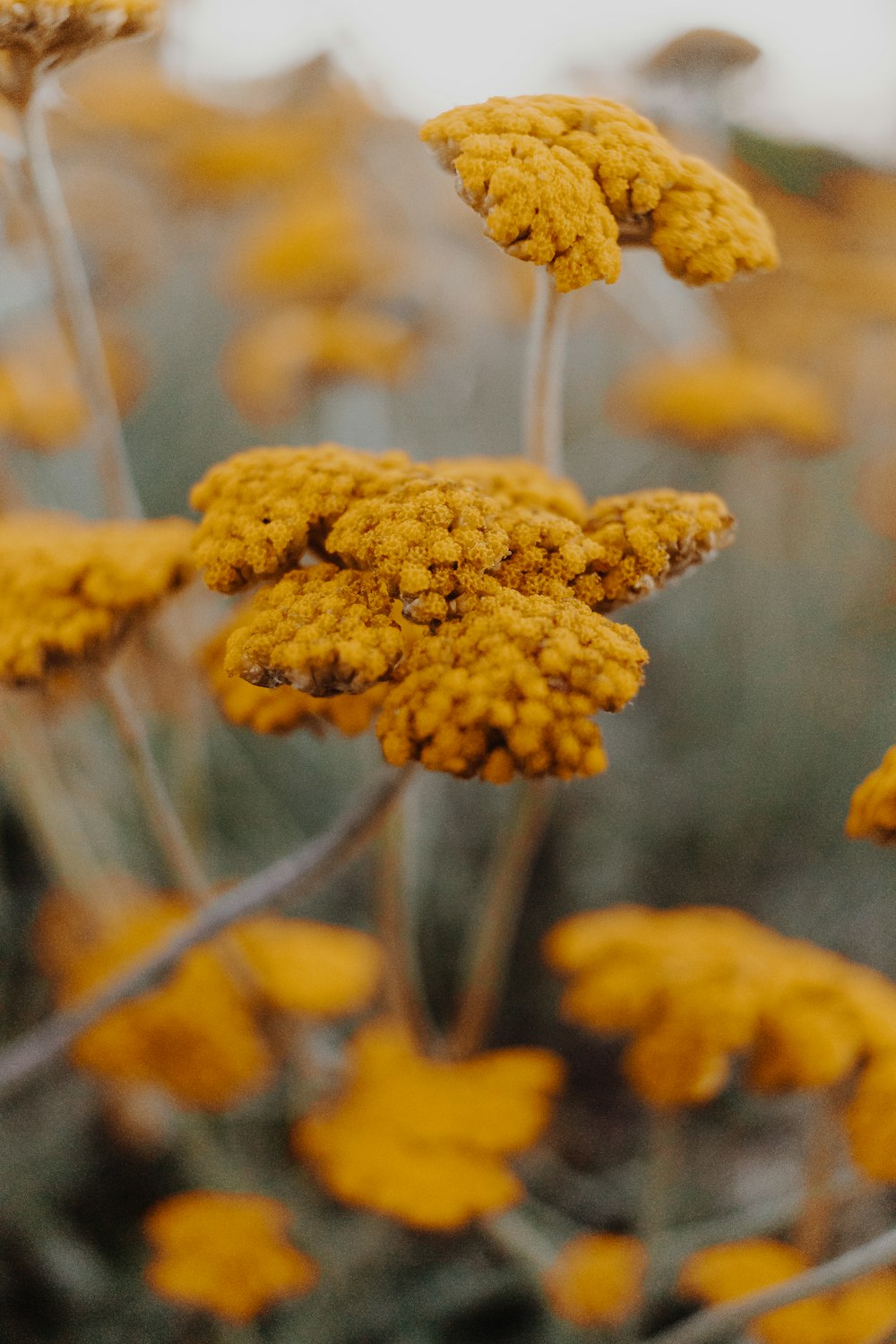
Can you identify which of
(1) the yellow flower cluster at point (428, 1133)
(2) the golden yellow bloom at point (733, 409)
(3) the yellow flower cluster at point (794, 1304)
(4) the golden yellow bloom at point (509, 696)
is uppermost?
(4) the golden yellow bloom at point (509, 696)

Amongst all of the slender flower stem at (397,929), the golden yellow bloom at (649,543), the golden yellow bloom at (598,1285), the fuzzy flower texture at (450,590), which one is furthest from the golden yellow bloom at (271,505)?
the golden yellow bloom at (598,1285)

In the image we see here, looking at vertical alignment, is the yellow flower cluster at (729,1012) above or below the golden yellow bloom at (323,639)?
below

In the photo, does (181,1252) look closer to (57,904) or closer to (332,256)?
(57,904)

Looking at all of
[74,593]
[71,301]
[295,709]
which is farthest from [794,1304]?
[71,301]

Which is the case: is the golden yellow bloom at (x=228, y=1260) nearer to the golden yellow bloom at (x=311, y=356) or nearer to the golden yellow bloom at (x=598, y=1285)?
the golden yellow bloom at (x=598, y=1285)

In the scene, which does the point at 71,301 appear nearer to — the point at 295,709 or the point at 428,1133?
the point at 295,709
